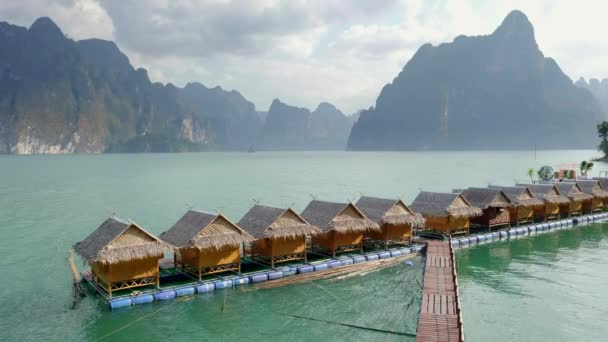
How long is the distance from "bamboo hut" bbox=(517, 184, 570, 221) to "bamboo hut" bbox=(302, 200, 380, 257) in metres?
17.6

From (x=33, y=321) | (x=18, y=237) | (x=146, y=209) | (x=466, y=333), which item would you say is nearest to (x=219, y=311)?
(x=33, y=321)

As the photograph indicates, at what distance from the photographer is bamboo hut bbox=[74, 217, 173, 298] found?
19297 mm

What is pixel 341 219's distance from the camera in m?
25.3

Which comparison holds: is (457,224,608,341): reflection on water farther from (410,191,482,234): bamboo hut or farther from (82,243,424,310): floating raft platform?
(82,243,424,310): floating raft platform

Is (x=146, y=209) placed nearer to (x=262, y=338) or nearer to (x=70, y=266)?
(x=70, y=266)

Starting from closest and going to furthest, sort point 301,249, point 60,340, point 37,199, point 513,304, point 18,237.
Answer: point 60,340
point 513,304
point 301,249
point 18,237
point 37,199

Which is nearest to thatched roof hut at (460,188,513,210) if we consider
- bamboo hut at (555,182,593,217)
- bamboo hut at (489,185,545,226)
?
bamboo hut at (489,185,545,226)

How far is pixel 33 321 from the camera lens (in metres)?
19.1

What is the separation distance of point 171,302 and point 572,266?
72.0 feet

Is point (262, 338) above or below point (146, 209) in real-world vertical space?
below

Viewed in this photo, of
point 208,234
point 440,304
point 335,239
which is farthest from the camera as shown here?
point 335,239

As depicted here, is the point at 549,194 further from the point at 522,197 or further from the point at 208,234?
the point at 208,234

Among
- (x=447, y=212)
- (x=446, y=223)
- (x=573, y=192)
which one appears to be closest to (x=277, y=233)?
(x=447, y=212)

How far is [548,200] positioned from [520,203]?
3.80 m
